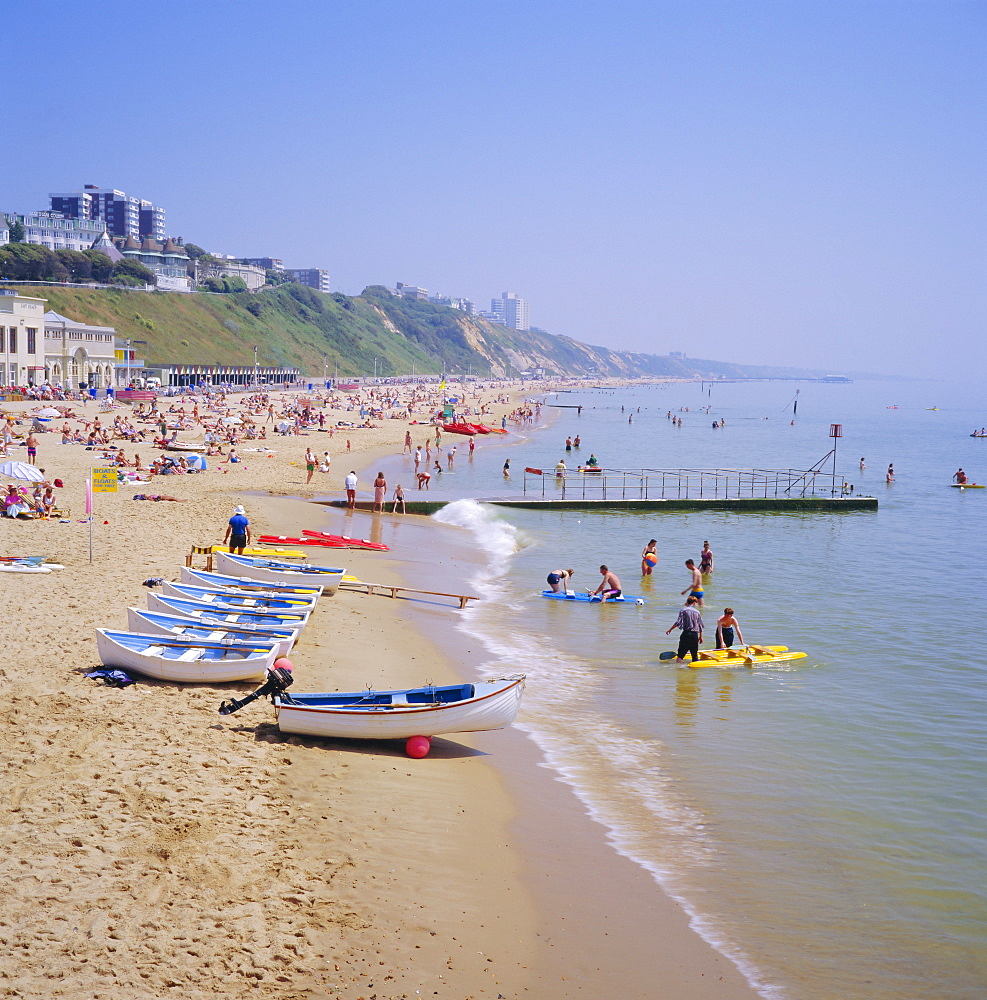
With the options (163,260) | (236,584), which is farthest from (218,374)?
(236,584)

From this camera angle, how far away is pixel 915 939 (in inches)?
305

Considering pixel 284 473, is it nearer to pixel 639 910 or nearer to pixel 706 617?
pixel 706 617

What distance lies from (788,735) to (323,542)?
541 inches

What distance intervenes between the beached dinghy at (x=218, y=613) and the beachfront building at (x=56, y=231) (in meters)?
166

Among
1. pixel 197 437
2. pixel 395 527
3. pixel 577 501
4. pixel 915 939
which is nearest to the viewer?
pixel 915 939

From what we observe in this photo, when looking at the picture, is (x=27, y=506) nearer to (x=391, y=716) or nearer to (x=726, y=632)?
(x=391, y=716)

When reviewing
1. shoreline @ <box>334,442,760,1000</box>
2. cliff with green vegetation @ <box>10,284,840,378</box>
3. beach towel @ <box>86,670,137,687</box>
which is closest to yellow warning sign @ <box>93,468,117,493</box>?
beach towel @ <box>86,670,137,687</box>

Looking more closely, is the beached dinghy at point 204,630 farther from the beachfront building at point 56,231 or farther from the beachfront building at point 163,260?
the beachfront building at point 56,231

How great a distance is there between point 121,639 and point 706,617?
12.0m

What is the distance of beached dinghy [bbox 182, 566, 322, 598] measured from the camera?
53.1 feet

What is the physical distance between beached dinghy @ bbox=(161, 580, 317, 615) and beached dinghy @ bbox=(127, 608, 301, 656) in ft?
4.60

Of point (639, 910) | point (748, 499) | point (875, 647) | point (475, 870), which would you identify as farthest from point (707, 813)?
point (748, 499)

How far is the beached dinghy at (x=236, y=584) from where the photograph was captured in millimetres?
16172

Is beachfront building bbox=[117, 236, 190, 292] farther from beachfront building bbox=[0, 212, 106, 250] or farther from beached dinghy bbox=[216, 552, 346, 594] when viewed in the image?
beached dinghy bbox=[216, 552, 346, 594]
